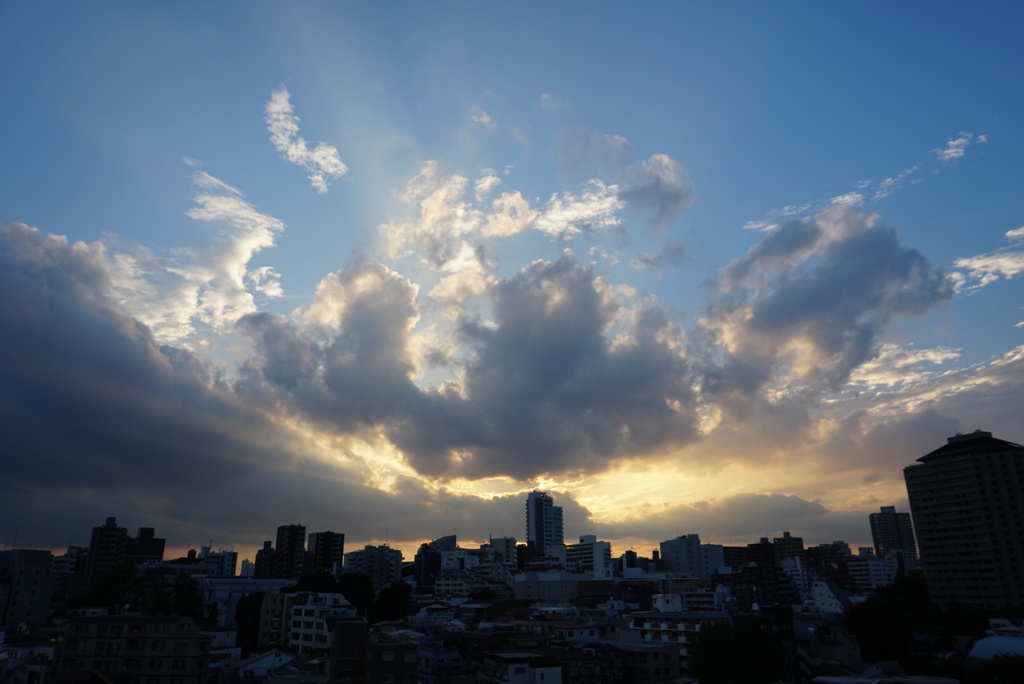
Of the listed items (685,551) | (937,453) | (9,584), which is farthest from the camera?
(685,551)

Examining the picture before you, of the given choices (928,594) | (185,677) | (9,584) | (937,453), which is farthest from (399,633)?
(937,453)

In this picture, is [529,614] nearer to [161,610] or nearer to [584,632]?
[584,632]

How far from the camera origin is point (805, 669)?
69000mm

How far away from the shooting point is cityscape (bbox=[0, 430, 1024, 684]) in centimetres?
Result: 5259

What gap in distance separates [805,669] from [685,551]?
111524 mm

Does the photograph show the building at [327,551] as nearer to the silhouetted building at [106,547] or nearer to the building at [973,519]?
the silhouetted building at [106,547]

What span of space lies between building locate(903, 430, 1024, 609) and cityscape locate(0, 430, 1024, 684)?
10.8 inches

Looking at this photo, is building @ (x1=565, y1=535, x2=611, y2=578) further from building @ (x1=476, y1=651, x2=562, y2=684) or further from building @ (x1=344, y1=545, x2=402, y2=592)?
building @ (x1=476, y1=651, x2=562, y2=684)

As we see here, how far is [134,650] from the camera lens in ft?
167

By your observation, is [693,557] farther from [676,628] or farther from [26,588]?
[26,588]

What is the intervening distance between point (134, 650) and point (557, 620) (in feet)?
165

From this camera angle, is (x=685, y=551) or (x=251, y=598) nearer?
(x=251, y=598)

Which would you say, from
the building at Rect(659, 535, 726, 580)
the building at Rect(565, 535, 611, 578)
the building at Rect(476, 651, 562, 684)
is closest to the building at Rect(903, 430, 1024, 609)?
the building at Rect(659, 535, 726, 580)

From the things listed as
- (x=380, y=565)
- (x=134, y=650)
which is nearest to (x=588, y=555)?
(x=380, y=565)
